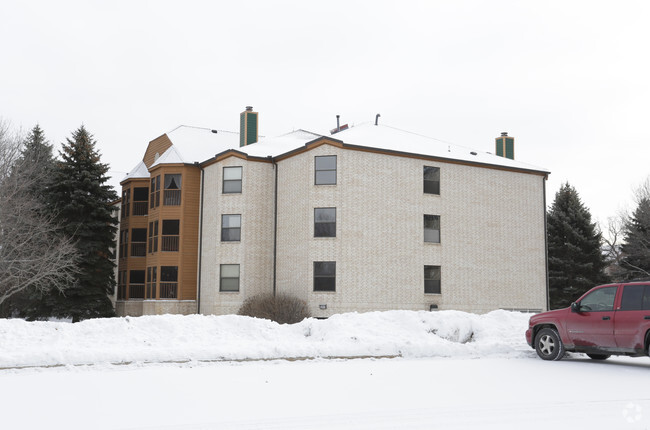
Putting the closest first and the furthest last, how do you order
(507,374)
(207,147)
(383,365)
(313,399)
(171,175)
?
1. (313,399)
2. (507,374)
3. (383,365)
4. (171,175)
5. (207,147)

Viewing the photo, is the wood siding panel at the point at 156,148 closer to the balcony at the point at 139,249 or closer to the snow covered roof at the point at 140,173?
the snow covered roof at the point at 140,173

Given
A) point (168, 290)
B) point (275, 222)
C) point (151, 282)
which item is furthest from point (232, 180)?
point (151, 282)

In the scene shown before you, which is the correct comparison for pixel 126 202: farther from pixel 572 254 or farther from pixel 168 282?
pixel 572 254

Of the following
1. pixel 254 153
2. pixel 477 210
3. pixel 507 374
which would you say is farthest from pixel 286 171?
pixel 507 374

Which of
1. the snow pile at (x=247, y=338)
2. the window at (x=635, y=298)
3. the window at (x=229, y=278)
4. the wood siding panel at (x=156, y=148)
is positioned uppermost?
the wood siding panel at (x=156, y=148)

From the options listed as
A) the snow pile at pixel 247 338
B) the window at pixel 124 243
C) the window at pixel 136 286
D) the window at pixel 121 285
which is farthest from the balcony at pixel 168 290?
the snow pile at pixel 247 338

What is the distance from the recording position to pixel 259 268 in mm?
33906

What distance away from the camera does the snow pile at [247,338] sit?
14.0 m

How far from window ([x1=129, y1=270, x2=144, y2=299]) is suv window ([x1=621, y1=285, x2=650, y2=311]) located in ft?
107

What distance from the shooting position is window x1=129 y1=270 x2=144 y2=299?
41812mm

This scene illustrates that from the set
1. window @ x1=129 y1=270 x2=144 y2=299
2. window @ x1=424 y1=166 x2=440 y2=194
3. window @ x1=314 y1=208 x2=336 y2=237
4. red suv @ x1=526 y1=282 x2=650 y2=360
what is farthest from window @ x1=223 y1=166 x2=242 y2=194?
red suv @ x1=526 y1=282 x2=650 y2=360

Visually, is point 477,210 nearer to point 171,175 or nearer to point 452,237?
point 452,237

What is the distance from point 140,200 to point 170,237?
6964 mm

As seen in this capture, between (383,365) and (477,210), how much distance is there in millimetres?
21916
